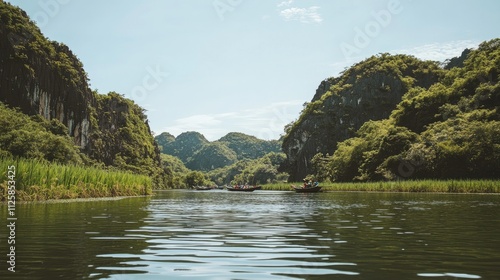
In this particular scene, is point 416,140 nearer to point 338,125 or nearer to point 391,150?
point 391,150

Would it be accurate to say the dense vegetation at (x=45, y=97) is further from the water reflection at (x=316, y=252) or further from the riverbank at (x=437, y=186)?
the water reflection at (x=316, y=252)

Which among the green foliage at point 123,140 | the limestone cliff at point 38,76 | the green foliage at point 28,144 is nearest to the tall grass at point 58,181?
the green foliage at point 28,144

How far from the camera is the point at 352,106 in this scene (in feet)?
552

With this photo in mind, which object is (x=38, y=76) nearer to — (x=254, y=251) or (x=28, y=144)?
(x=28, y=144)

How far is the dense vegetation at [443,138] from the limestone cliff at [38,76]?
2586 inches

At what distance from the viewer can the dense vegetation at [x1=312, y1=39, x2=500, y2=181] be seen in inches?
2724

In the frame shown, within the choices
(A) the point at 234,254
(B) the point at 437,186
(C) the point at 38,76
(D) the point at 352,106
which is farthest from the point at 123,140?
(A) the point at 234,254

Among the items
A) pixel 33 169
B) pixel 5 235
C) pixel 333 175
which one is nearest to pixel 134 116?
pixel 333 175

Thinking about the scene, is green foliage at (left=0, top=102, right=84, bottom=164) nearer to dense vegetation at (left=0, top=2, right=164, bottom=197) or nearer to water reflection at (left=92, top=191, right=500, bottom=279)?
dense vegetation at (left=0, top=2, right=164, bottom=197)

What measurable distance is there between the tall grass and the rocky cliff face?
421ft

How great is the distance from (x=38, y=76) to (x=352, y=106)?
105 meters

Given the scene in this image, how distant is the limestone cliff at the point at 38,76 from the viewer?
95.6 meters

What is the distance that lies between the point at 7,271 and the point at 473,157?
70.5m

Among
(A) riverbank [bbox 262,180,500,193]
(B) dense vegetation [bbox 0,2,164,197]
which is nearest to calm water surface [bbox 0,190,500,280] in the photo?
(A) riverbank [bbox 262,180,500,193]
